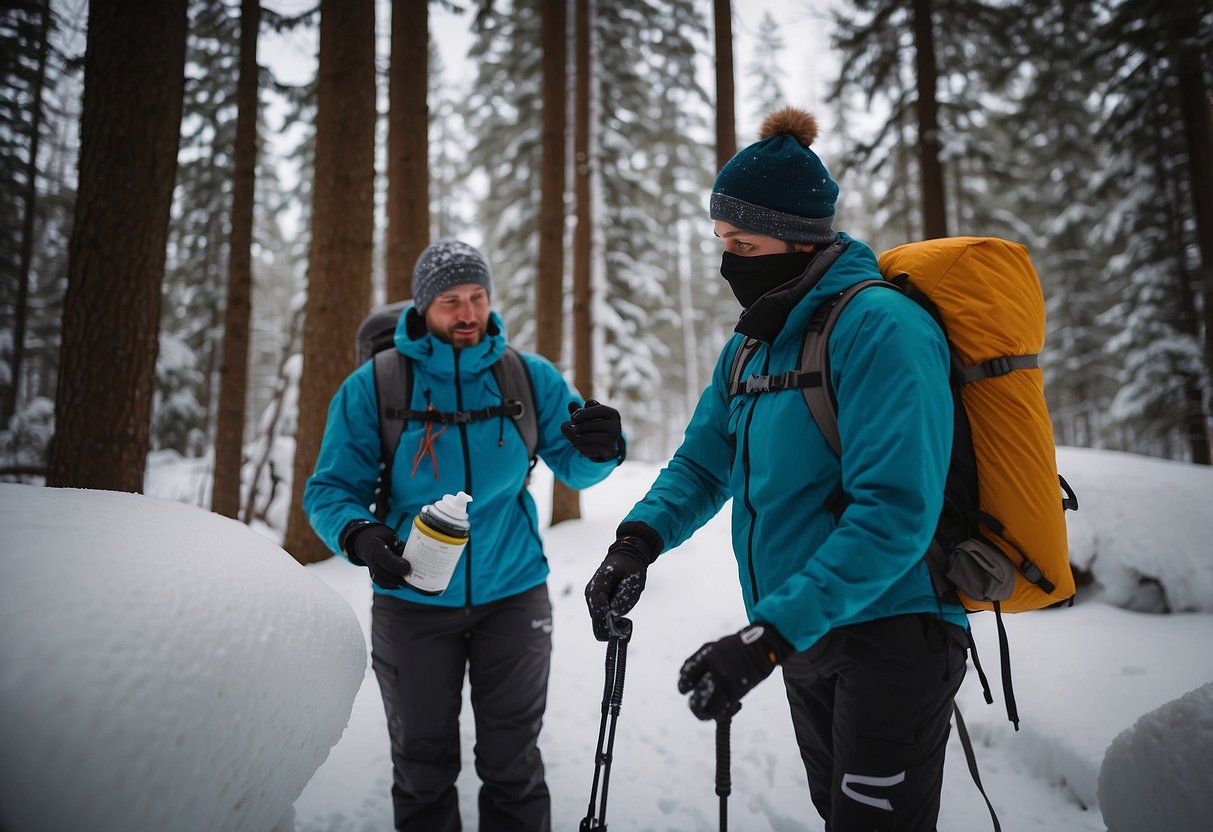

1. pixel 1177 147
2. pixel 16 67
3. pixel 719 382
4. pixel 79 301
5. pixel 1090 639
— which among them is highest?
pixel 16 67

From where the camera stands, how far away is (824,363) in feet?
5.34

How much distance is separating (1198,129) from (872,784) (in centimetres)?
1371

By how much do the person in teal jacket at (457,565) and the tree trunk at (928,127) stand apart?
7.87 m

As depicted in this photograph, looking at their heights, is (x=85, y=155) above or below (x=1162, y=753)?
above

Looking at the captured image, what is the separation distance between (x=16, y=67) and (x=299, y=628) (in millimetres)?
20510

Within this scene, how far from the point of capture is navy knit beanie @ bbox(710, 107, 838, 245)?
1.81 meters

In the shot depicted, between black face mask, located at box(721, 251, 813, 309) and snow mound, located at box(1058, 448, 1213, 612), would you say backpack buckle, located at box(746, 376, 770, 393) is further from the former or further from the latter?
snow mound, located at box(1058, 448, 1213, 612)

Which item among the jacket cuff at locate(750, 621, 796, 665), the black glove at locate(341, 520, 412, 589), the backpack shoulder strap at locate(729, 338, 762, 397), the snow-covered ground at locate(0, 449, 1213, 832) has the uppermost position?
the backpack shoulder strap at locate(729, 338, 762, 397)

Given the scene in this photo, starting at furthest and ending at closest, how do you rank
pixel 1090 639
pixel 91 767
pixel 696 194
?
pixel 696 194 → pixel 1090 639 → pixel 91 767

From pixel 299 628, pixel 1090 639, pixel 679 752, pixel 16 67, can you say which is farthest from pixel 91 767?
pixel 16 67

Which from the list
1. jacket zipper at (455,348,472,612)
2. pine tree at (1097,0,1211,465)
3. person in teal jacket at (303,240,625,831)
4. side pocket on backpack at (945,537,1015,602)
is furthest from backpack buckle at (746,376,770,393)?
pine tree at (1097,0,1211,465)

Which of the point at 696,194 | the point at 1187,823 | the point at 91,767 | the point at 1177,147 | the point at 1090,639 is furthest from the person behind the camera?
the point at 696,194

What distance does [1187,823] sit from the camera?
152 cm

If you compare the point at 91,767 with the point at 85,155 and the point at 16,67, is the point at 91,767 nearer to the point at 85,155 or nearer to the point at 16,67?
the point at 85,155
